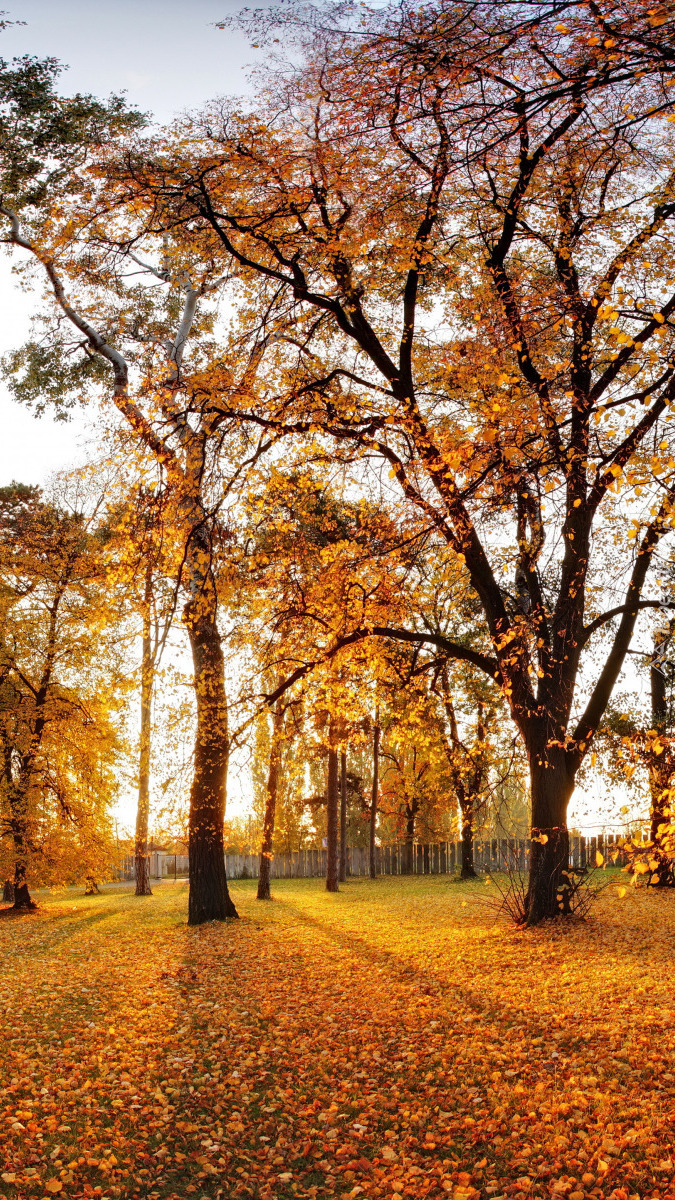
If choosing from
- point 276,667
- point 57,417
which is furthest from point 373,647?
point 57,417

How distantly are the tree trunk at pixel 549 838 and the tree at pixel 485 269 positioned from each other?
0.12 feet

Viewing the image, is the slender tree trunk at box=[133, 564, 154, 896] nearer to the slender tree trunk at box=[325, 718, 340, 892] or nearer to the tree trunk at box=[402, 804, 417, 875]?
the slender tree trunk at box=[325, 718, 340, 892]

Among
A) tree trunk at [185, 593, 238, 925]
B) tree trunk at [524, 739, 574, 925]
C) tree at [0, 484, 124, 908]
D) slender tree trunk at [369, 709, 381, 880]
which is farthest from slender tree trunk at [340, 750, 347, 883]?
tree trunk at [524, 739, 574, 925]

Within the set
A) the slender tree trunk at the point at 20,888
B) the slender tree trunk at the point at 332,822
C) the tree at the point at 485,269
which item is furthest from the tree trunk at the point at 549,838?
the slender tree trunk at the point at 20,888

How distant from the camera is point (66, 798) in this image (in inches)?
705

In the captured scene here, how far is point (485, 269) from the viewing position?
980 centimetres

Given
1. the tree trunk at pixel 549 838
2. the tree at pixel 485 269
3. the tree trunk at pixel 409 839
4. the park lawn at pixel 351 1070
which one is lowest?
the tree trunk at pixel 409 839

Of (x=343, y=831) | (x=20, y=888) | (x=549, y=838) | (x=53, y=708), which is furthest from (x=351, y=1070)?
(x=343, y=831)

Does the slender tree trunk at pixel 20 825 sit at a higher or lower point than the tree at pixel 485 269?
lower

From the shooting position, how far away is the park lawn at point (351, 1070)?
14.4ft

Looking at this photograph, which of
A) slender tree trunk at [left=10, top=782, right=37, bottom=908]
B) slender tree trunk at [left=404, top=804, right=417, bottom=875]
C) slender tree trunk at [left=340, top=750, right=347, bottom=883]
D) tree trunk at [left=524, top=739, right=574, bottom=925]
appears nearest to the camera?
tree trunk at [left=524, top=739, right=574, bottom=925]

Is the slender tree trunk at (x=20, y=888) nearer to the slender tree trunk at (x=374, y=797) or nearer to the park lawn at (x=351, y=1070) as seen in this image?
the park lawn at (x=351, y=1070)

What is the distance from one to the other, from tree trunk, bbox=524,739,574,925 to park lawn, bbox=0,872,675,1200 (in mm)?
416

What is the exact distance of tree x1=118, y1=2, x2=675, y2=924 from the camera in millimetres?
5301
